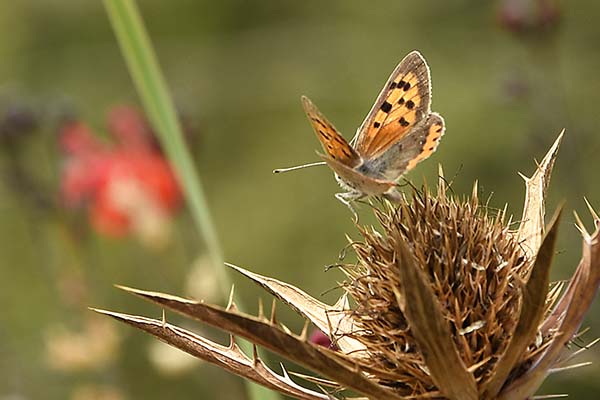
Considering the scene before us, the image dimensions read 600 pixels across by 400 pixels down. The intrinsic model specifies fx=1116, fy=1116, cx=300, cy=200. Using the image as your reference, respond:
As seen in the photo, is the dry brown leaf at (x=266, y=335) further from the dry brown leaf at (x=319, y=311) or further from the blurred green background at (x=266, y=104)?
the blurred green background at (x=266, y=104)

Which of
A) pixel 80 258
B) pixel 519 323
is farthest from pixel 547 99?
pixel 519 323

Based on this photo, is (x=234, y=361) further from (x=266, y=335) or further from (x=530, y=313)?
(x=530, y=313)

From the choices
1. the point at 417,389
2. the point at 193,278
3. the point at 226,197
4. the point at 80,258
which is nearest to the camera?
the point at 417,389

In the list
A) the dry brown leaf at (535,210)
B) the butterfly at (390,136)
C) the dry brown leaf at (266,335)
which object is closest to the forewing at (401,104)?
the butterfly at (390,136)

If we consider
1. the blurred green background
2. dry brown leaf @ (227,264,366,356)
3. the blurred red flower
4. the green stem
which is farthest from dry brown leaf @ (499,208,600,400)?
the blurred green background

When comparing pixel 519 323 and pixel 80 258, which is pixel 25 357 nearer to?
pixel 80 258
